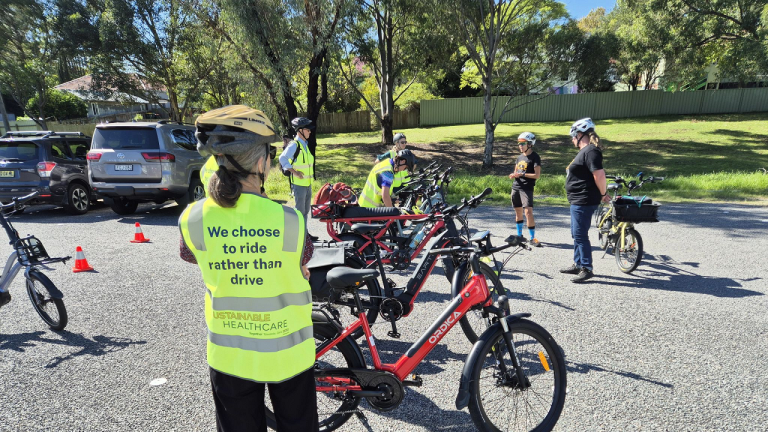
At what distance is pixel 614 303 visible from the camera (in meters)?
4.98

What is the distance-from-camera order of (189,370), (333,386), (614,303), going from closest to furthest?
(333,386) → (189,370) → (614,303)

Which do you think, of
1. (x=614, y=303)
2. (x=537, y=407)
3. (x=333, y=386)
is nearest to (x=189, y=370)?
(x=333, y=386)

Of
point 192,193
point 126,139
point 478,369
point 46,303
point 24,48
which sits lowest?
point 46,303

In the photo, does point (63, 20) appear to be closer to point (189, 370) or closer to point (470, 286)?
point (189, 370)

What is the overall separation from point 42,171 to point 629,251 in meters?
11.6

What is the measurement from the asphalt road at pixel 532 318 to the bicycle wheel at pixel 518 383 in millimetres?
272

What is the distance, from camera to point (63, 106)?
36.4 metres

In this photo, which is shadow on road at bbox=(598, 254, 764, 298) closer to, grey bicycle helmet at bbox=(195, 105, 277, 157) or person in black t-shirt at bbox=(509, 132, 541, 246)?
person in black t-shirt at bbox=(509, 132, 541, 246)

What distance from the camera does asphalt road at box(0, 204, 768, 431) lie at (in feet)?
10.2

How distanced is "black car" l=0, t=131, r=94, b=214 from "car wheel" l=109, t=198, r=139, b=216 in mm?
952

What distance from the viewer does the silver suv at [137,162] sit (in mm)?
9250

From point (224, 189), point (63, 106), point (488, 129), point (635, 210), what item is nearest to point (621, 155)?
point (488, 129)

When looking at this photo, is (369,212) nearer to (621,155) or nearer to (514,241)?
(514,241)

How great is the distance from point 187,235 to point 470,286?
71.9 inches
